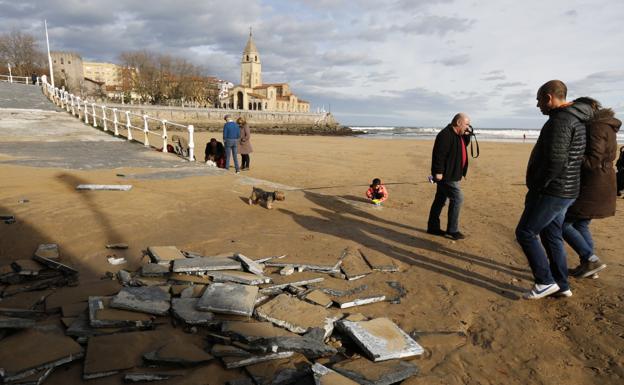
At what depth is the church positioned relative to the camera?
91.6 meters

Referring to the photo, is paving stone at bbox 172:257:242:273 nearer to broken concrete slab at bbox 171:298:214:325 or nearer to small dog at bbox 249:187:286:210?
broken concrete slab at bbox 171:298:214:325

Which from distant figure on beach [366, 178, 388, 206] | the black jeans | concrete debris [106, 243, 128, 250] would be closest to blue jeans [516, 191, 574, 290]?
distant figure on beach [366, 178, 388, 206]

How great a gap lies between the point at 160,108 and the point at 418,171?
5730 cm

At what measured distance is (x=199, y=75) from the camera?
8244 centimetres

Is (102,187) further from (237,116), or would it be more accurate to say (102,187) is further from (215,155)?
(237,116)

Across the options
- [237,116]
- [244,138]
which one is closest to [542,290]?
[244,138]

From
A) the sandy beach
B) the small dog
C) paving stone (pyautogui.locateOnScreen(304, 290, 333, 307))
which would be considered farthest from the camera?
the small dog

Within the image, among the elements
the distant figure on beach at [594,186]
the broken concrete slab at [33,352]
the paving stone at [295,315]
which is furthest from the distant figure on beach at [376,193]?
the broken concrete slab at [33,352]

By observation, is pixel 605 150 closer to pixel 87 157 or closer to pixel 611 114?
pixel 611 114

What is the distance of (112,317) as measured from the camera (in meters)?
2.72

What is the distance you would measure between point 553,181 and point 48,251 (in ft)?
16.9

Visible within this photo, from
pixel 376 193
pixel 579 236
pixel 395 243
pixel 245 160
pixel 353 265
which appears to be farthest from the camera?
pixel 245 160

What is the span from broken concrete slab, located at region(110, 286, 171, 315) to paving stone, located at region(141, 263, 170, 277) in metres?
0.42

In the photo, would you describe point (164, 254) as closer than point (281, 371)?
No
